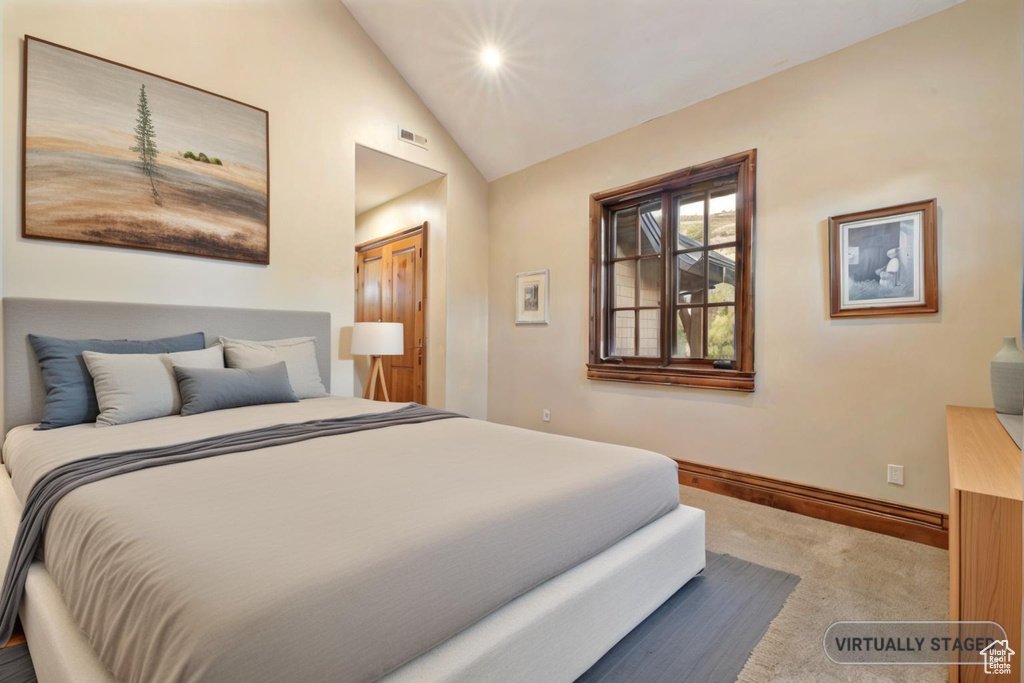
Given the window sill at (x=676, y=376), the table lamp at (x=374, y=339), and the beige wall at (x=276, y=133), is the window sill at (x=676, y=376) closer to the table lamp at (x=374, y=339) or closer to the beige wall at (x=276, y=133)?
the beige wall at (x=276, y=133)

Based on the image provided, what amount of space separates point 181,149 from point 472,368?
275cm

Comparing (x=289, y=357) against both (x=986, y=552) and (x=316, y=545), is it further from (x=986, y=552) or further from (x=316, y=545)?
(x=986, y=552)

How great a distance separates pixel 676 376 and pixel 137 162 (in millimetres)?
3604

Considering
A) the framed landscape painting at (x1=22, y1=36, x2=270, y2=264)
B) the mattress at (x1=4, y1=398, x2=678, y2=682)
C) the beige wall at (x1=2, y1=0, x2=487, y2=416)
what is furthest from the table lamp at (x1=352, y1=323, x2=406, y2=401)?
the mattress at (x1=4, y1=398, x2=678, y2=682)

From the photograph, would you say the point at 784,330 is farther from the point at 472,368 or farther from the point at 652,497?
the point at 472,368

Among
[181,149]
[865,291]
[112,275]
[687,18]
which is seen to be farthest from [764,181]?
[112,275]

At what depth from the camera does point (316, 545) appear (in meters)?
0.92

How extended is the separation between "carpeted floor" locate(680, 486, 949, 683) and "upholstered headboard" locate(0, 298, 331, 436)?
3.05 meters

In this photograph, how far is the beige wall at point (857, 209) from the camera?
214 cm

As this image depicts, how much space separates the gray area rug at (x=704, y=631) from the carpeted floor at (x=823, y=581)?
0.05 m

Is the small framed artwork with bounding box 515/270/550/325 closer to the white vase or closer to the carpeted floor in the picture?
the carpeted floor

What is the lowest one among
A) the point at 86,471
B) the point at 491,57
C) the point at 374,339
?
the point at 86,471

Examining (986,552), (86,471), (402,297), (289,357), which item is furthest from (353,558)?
(402,297)

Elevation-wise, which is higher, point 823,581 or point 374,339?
point 374,339
